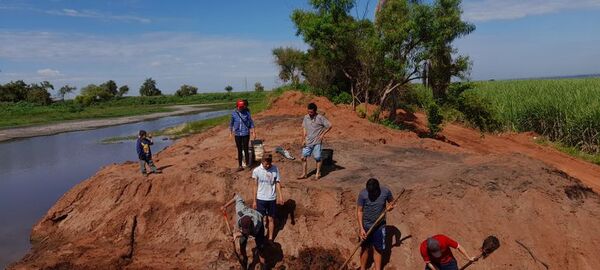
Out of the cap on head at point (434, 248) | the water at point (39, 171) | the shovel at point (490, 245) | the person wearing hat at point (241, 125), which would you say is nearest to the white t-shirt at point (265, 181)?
the person wearing hat at point (241, 125)

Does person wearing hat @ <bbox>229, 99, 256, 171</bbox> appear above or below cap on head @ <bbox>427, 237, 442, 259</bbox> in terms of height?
above

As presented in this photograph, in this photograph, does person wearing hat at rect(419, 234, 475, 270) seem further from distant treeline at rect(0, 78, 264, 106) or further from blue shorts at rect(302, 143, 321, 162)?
distant treeline at rect(0, 78, 264, 106)

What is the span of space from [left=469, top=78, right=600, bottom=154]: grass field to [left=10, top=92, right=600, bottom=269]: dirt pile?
9255mm

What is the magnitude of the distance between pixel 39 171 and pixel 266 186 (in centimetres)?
1395

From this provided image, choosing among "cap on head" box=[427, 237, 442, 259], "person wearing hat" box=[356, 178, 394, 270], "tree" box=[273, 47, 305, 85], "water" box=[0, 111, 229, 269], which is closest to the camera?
"cap on head" box=[427, 237, 442, 259]

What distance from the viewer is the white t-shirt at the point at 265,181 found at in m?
7.71

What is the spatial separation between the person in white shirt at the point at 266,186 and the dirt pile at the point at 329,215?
3.07ft

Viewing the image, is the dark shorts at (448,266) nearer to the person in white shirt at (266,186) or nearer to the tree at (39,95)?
the person in white shirt at (266,186)

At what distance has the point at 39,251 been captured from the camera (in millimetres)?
9258

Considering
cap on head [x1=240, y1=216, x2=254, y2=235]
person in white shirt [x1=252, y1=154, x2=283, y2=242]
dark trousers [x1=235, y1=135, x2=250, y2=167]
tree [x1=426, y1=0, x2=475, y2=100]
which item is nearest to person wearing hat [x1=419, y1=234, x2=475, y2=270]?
cap on head [x1=240, y1=216, x2=254, y2=235]

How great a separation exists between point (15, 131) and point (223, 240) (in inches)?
1230

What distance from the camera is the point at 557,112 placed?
19.6 m

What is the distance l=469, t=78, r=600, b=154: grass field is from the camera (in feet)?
58.5

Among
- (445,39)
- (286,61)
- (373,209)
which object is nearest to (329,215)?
(373,209)
